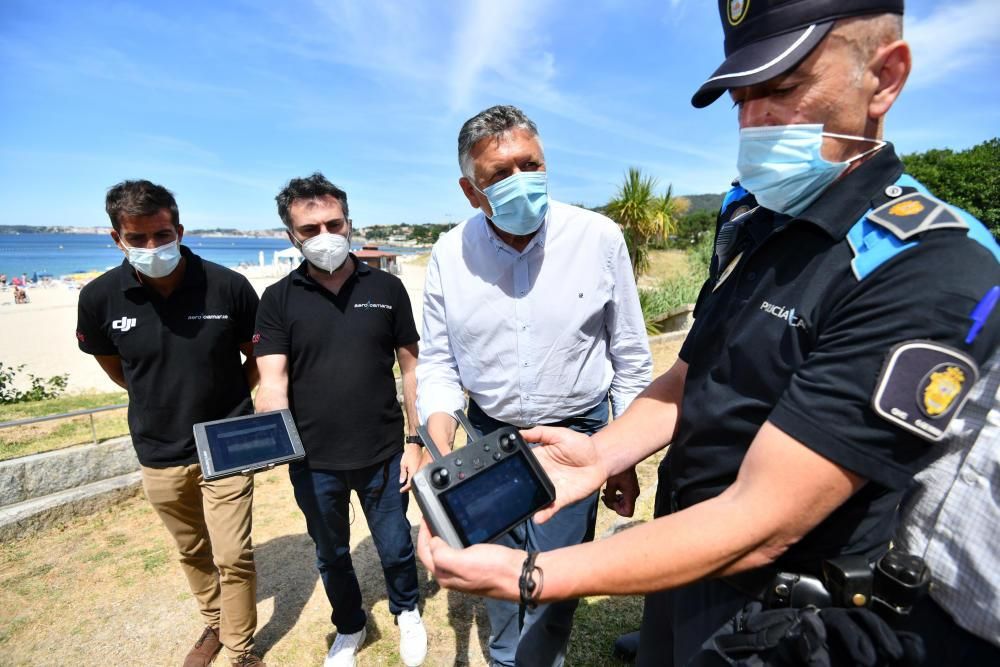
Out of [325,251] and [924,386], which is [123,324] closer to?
[325,251]

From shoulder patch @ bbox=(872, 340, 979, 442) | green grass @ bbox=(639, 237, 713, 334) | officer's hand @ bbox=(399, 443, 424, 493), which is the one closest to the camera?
shoulder patch @ bbox=(872, 340, 979, 442)

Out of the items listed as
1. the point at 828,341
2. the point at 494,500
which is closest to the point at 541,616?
the point at 494,500

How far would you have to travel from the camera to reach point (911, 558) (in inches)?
45.9

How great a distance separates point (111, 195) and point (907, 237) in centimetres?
365

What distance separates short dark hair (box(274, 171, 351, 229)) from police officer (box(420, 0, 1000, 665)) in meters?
2.44

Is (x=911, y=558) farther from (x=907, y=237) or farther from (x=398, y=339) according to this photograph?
(x=398, y=339)

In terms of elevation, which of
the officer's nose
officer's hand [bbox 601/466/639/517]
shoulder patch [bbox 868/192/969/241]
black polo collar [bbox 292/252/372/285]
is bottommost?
officer's hand [bbox 601/466/639/517]

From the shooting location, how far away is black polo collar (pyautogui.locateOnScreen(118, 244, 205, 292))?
2.98m

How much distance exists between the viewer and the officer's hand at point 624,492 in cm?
218

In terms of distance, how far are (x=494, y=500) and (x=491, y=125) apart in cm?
167

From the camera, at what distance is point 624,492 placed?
7.22ft

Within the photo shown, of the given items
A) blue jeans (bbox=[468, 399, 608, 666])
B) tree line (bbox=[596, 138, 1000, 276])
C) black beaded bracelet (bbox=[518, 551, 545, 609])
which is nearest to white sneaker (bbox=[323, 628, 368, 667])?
blue jeans (bbox=[468, 399, 608, 666])

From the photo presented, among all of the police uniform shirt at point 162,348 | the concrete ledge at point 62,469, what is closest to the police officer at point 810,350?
the police uniform shirt at point 162,348

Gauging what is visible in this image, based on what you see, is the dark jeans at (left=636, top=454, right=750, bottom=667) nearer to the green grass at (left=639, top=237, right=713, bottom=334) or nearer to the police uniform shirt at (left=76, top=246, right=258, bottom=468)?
the police uniform shirt at (left=76, top=246, right=258, bottom=468)
